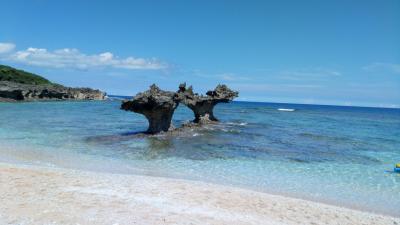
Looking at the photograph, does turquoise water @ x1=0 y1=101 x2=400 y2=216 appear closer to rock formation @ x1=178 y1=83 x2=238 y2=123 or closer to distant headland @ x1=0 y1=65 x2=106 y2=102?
rock formation @ x1=178 y1=83 x2=238 y2=123

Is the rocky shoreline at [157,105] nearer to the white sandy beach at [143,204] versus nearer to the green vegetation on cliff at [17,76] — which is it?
the white sandy beach at [143,204]

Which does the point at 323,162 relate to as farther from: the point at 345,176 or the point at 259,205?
the point at 259,205

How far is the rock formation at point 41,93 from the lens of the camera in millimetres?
79812

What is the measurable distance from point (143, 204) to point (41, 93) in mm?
90431

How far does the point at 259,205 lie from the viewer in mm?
Result: 10141

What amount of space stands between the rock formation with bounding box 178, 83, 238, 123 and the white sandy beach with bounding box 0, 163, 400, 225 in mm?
20460

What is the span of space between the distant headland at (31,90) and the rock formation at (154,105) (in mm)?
62078

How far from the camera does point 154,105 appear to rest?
26.2 meters

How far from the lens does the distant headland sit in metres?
80.2

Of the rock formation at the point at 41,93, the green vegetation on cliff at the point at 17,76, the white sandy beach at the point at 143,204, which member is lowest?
the white sandy beach at the point at 143,204

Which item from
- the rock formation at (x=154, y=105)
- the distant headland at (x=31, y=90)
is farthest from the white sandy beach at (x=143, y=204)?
the distant headland at (x=31, y=90)

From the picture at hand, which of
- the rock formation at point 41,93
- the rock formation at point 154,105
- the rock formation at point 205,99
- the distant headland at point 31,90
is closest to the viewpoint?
the rock formation at point 154,105

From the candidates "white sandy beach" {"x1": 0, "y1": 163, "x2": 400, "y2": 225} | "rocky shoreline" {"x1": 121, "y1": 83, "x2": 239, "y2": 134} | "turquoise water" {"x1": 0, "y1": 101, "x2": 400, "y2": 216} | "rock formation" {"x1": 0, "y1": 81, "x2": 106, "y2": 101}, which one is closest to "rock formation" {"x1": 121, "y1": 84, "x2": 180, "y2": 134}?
"rocky shoreline" {"x1": 121, "y1": 83, "x2": 239, "y2": 134}

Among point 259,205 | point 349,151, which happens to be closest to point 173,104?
point 349,151
